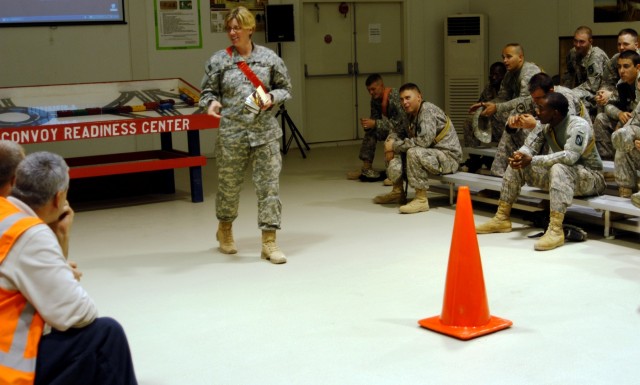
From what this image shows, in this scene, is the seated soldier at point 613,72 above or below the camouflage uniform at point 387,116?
above

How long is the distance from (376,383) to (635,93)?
4872 mm

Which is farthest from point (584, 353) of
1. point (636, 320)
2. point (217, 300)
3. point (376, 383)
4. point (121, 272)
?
point (121, 272)

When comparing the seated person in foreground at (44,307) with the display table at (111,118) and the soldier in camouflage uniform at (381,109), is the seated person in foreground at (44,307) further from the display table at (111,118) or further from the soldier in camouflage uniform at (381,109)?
the soldier in camouflage uniform at (381,109)

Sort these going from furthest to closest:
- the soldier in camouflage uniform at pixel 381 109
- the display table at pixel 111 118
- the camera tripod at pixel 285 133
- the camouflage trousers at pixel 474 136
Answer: the camera tripod at pixel 285 133 < the soldier in camouflage uniform at pixel 381 109 < the camouflage trousers at pixel 474 136 < the display table at pixel 111 118

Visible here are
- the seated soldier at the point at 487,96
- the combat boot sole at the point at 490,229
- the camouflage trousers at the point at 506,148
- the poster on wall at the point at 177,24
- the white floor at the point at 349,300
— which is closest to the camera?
the white floor at the point at 349,300

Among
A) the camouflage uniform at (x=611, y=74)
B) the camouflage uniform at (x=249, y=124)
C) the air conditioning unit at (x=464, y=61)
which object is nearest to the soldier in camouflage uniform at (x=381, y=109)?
the camouflage uniform at (x=611, y=74)

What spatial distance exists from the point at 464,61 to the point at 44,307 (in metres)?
11.0

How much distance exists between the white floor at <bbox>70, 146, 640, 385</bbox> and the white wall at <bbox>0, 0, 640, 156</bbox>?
3382 millimetres

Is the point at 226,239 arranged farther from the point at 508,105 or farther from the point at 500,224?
the point at 508,105

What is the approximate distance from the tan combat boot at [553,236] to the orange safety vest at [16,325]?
405 cm

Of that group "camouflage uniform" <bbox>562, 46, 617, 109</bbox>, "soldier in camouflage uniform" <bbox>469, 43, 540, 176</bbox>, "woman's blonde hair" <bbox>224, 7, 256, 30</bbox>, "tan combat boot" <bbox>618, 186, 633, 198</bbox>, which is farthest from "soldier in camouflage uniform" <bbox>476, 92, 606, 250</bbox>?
"camouflage uniform" <bbox>562, 46, 617, 109</bbox>

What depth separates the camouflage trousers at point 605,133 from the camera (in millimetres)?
8039

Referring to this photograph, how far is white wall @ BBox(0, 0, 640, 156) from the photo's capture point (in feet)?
34.9

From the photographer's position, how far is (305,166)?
432 inches
